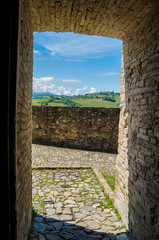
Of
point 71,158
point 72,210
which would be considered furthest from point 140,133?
point 71,158

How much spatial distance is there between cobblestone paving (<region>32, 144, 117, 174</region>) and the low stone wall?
0.82 m

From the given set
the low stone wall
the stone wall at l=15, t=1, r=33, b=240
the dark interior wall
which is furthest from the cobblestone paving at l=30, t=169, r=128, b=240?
the low stone wall

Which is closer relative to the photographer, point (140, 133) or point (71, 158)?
point (140, 133)

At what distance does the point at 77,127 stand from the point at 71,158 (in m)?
2.48

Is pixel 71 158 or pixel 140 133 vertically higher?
pixel 140 133

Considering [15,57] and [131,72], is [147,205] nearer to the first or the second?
[131,72]

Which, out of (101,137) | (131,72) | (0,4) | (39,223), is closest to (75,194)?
(39,223)

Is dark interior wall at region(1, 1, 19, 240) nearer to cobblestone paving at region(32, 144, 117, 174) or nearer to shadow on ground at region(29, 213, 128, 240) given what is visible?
shadow on ground at region(29, 213, 128, 240)

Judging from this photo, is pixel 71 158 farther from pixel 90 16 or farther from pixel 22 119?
pixel 90 16

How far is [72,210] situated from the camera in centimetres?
403

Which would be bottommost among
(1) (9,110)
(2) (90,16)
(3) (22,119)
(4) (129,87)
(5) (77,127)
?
(5) (77,127)

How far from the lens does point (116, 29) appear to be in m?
3.22

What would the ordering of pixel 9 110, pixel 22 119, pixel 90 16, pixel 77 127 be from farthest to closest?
pixel 77 127 → pixel 90 16 → pixel 22 119 → pixel 9 110

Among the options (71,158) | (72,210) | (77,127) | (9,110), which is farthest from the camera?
(77,127)
